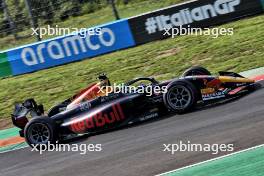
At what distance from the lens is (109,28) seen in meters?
17.1

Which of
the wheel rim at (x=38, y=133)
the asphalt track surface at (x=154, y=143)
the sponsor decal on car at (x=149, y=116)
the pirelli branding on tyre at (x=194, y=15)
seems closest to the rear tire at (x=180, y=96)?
the asphalt track surface at (x=154, y=143)

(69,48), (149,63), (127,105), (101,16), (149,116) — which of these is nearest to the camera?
(127,105)

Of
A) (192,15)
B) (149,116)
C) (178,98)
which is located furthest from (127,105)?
(192,15)

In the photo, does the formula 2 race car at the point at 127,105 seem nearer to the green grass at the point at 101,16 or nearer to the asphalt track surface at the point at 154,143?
the asphalt track surface at the point at 154,143

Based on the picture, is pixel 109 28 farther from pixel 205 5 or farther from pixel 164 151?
pixel 164 151

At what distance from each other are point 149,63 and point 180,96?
6.73m

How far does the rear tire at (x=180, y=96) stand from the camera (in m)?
9.64

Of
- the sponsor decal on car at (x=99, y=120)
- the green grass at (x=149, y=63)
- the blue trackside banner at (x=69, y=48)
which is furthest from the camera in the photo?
the blue trackside banner at (x=69, y=48)

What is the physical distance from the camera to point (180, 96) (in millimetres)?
9797

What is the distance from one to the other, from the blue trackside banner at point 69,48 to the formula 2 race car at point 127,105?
22.2 ft

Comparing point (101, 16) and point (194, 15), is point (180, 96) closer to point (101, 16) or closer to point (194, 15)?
point (194, 15)

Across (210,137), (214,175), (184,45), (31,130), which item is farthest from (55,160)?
(184,45)

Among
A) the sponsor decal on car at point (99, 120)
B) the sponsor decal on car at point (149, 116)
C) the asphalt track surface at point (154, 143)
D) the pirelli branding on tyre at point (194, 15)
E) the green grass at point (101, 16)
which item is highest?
the green grass at point (101, 16)

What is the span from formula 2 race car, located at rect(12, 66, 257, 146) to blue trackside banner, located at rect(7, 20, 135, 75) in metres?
6.78
